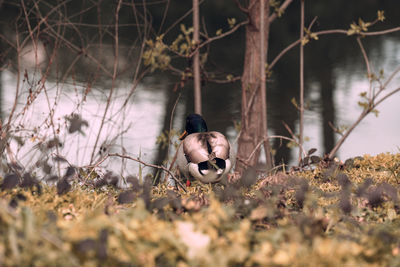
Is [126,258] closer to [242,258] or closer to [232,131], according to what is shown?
[242,258]

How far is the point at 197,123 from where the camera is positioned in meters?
4.64

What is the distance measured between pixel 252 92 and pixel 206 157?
209cm

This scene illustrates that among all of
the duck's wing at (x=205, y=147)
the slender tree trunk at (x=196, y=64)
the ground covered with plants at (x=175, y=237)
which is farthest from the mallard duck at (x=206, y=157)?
the slender tree trunk at (x=196, y=64)

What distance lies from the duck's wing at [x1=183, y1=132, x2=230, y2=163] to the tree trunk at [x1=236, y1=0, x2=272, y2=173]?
1.74m

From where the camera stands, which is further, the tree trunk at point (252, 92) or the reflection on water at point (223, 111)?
the reflection on water at point (223, 111)

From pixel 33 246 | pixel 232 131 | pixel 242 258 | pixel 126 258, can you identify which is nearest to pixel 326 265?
pixel 242 258

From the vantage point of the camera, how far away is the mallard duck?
3908 millimetres

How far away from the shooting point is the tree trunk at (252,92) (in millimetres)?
5766

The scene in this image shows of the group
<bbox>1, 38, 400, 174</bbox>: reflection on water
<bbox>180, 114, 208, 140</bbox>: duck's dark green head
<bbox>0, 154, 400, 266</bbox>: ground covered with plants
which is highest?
<bbox>1, 38, 400, 174</bbox>: reflection on water

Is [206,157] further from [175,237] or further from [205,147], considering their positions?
[175,237]

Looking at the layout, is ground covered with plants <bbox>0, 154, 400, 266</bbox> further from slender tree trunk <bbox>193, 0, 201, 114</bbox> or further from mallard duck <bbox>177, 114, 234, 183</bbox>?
slender tree trunk <bbox>193, 0, 201, 114</bbox>

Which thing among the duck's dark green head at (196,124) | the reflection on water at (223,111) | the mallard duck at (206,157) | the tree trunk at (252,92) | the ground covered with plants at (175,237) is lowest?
the ground covered with plants at (175,237)

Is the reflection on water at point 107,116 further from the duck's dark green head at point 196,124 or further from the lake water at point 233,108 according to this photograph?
the duck's dark green head at point 196,124

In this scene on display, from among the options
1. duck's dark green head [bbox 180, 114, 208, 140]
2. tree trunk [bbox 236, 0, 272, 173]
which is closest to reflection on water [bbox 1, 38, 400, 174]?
tree trunk [bbox 236, 0, 272, 173]
